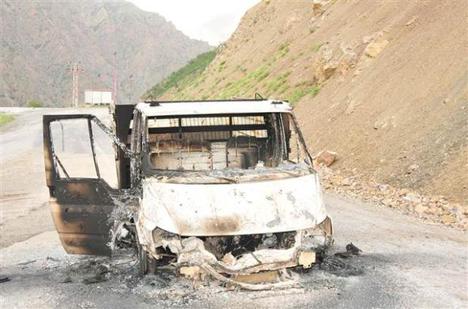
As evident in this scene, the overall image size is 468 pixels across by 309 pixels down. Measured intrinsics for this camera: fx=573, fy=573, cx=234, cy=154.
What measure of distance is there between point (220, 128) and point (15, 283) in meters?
3.55

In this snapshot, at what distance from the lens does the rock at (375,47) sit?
2178 centimetres

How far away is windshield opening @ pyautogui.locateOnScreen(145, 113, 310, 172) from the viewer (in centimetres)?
826

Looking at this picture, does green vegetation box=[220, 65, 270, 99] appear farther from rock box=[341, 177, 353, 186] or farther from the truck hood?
the truck hood

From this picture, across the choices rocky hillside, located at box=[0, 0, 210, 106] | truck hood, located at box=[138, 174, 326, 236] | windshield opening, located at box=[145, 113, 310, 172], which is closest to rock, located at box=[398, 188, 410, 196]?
windshield opening, located at box=[145, 113, 310, 172]

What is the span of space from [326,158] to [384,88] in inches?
141

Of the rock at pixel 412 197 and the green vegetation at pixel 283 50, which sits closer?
the rock at pixel 412 197

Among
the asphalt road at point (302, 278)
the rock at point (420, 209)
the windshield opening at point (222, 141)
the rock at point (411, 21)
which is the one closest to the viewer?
the asphalt road at point (302, 278)

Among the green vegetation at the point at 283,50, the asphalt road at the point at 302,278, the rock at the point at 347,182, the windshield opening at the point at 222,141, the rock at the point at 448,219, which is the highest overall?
the green vegetation at the point at 283,50

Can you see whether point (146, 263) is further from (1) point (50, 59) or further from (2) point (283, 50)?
(1) point (50, 59)

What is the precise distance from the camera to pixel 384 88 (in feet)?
61.0

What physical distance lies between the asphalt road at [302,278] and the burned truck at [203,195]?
38 centimetres

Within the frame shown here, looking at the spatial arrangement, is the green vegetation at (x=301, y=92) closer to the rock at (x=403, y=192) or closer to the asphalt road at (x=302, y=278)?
the rock at (x=403, y=192)

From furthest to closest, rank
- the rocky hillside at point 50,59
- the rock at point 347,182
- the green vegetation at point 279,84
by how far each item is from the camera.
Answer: the rocky hillside at point 50,59
the green vegetation at point 279,84
the rock at point 347,182

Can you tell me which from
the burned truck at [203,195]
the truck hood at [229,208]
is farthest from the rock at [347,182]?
the truck hood at [229,208]
